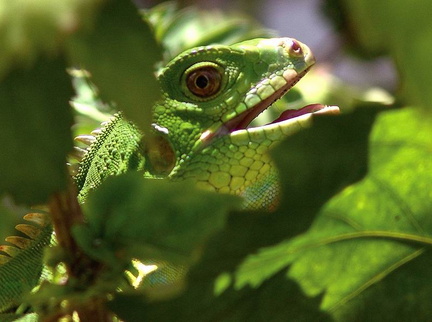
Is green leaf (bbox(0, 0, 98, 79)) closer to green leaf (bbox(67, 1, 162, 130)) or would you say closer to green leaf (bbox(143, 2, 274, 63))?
green leaf (bbox(67, 1, 162, 130))

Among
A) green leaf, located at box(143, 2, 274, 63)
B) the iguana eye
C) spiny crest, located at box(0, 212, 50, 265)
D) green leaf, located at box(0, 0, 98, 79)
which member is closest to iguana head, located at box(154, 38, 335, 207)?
the iguana eye

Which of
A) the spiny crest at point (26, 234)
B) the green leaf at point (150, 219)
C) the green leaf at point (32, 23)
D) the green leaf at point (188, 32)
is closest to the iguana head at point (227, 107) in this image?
the spiny crest at point (26, 234)

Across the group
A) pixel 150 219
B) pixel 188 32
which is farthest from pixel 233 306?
pixel 188 32

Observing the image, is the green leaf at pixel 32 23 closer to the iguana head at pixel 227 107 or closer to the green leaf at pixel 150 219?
the green leaf at pixel 150 219

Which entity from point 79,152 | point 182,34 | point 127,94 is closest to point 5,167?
point 127,94

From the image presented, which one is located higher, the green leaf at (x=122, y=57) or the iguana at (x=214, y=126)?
the green leaf at (x=122, y=57)

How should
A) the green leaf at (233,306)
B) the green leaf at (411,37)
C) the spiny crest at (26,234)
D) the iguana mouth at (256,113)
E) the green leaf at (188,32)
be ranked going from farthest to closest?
the green leaf at (188,32)
the iguana mouth at (256,113)
the spiny crest at (26,234)
the green leaf at (233,306)
the green leaf at (411,37)
